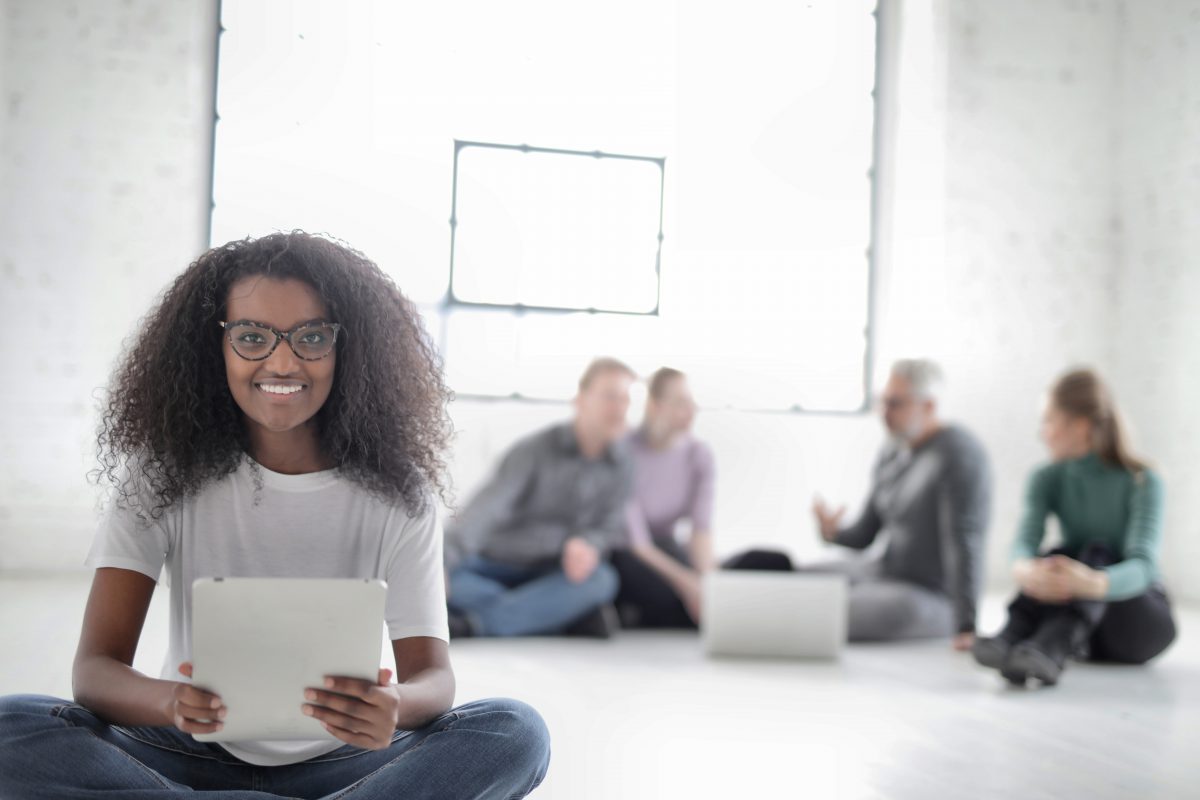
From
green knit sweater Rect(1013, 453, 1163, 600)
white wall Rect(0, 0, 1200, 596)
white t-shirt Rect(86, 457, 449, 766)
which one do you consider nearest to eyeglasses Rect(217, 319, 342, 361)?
white t-shirt Rect(86, 457, 449, 766)

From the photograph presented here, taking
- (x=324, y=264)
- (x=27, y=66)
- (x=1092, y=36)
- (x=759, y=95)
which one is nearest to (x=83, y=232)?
(x=27, y=66)

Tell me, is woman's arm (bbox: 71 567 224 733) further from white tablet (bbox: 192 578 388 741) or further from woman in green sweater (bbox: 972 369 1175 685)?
woman in green sweater (bbox: 972 369 1175 685)

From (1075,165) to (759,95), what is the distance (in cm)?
185

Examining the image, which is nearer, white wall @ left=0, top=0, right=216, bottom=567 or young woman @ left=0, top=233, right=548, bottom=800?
young woman @ left=0, top=233, right=548, bottom=800

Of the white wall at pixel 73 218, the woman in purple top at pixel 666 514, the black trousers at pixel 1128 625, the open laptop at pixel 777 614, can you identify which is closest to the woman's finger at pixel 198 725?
the open laptop at pixel 777 614

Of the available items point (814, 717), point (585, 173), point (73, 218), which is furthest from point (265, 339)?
point (585, 173)

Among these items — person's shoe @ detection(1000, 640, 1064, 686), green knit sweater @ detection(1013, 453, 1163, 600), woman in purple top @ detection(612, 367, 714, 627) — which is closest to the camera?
person's shoe @ detection(1000, 640, 1064, 686)

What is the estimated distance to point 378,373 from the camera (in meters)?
1.59

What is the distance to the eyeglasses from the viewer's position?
4.86 feet

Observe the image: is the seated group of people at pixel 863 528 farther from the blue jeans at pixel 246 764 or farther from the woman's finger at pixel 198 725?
the woman's finger at pixel 198 725

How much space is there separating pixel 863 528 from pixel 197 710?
138 inches

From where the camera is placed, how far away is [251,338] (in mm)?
1485

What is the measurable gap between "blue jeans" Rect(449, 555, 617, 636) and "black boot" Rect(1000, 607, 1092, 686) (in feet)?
4.51

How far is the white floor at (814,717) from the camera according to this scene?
228cm
